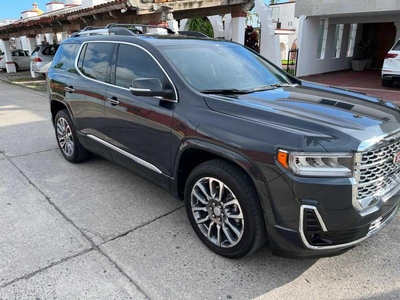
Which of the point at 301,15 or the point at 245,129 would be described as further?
the point at 301,15

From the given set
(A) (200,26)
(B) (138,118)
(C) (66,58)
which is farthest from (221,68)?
(A) (200,26)

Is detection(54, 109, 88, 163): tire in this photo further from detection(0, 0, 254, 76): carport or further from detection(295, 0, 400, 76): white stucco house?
detection(295, 0, 400, 76): white stucco house

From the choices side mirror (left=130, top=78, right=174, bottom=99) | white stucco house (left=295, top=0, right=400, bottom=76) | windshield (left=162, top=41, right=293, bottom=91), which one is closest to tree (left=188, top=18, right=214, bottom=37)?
white stucco house (left=295, top=0, right=400, bottom=76)

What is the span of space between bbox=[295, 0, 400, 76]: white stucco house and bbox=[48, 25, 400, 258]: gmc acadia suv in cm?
A: 1077

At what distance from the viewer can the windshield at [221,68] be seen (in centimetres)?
315

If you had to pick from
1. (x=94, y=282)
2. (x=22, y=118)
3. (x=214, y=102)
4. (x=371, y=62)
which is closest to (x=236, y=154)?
(x=214, y=102)

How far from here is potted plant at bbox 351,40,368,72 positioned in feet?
55.9

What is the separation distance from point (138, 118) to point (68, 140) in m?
2.10

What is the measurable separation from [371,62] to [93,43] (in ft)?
59.4

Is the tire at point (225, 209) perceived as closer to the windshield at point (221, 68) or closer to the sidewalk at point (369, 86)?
the windshield at point (221, 68)

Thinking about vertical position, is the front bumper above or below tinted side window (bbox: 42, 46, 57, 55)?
below

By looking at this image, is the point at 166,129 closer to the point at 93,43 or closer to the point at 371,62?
the point at 93,43

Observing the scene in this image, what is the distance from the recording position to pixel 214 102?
8.91ft

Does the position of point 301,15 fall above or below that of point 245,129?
above
